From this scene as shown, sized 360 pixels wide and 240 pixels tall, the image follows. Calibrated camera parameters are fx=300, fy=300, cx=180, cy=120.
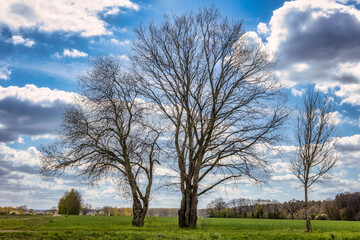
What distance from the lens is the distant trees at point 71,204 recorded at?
7125cm

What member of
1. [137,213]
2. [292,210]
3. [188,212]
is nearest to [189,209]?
[188,212]

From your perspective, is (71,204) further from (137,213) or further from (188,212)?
(188,212)

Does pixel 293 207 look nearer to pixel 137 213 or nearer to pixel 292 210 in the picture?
pixel 292 210

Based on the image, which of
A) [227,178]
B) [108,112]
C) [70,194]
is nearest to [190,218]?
[227,178]

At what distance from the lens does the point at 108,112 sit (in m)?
22.8

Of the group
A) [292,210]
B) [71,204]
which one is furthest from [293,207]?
[71,204]

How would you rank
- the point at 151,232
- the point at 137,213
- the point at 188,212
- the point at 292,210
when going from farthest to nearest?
the point at 292,210 → the point at 137,213 → the point at 188,212 → the point at 151,232

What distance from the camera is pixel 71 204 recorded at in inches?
2800

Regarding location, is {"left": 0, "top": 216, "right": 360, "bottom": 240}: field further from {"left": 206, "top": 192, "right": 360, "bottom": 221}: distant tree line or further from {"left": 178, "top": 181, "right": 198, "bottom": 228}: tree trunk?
{"left": 206, "top": 192, "right": 360, "bottom": 221}: distant tree line

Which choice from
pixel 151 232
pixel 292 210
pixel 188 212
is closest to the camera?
pixel 151 232

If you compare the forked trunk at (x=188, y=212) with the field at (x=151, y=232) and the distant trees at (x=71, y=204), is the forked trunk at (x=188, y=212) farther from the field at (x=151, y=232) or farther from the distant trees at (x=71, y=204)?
the distant trees at (x=71, y=204)

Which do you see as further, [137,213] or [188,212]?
[137,213]

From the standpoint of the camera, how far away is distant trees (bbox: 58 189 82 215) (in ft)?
234

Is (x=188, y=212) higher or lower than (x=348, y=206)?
higher
